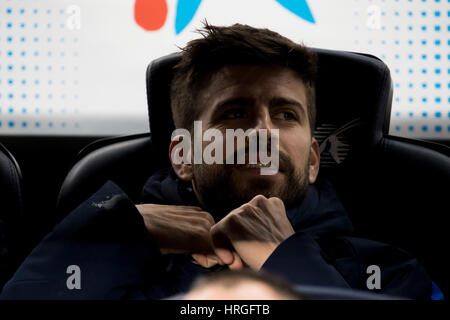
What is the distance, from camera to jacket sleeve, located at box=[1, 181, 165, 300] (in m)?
0.58

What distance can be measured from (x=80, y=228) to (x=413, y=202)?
0.50 m

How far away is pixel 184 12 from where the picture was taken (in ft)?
2.69

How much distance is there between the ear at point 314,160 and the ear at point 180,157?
0.18 metres

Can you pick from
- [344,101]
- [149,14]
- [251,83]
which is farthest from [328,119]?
[149,14]

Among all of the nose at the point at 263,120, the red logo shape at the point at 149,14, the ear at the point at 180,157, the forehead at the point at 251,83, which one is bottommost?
the ear at the point at 180,157

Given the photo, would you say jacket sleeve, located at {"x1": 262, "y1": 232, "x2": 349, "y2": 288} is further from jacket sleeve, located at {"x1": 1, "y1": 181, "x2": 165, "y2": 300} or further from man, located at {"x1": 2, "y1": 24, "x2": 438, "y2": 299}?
jacket sleeve, located at {"x1": 1, "y1": 181, "x2": 165, "y2": 300}

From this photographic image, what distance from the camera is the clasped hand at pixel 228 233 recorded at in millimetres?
606

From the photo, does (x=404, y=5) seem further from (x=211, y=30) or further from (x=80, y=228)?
(x=80, y=228)

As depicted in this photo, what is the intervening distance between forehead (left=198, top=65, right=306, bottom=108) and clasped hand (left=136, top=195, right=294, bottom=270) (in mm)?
153

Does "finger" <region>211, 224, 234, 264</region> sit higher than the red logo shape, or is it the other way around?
the red logo shape

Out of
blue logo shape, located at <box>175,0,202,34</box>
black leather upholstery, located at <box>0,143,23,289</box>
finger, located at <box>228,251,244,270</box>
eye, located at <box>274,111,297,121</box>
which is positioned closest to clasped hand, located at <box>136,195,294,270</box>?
finger, located at <box>228,251,244,270</box>

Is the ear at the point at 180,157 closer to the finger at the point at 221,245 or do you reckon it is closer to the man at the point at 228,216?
the man at the point at 228,216

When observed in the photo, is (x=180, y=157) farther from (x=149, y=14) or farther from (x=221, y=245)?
(x=149, y=14)

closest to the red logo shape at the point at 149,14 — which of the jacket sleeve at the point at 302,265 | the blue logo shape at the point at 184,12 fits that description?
the blue logo shape at the point at 184,12
